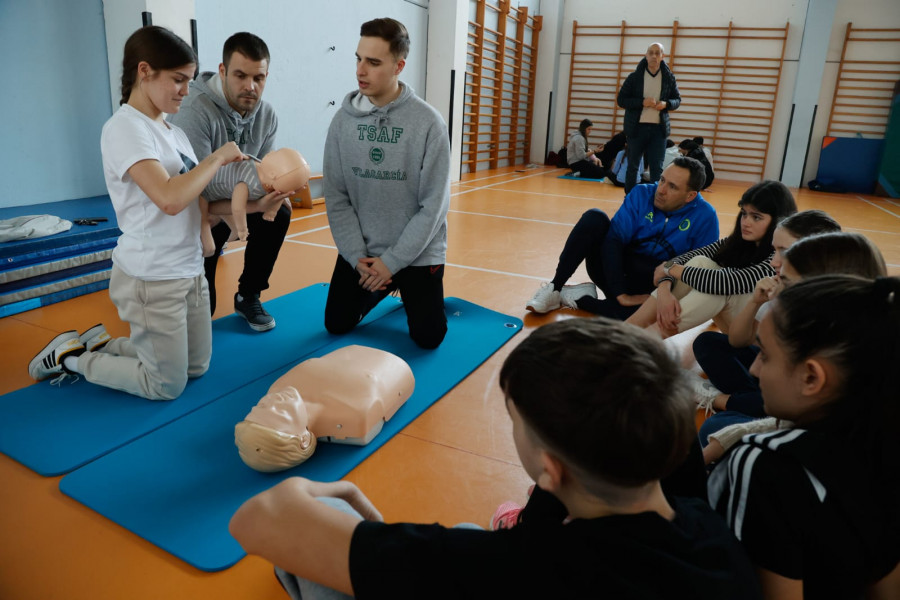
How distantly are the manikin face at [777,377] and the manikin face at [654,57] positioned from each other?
21.0 ft

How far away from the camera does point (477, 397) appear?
230cm

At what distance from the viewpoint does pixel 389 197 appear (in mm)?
2646

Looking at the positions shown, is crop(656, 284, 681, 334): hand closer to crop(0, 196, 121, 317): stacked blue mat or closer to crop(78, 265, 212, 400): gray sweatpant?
crop(78, 265, 212, 400): gray sweatpant

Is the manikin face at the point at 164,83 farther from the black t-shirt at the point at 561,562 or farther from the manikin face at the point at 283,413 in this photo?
the black t-shirt at the point at 561,562

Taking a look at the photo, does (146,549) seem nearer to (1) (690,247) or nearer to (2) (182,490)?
(2) (182,490)

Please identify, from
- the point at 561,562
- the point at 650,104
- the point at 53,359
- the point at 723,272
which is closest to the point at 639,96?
the point at 650,104

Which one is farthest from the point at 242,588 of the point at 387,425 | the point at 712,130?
the point at 712,130

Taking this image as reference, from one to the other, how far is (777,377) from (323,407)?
4.23 feet

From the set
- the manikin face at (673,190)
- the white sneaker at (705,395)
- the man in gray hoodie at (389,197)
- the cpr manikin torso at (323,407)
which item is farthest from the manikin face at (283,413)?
the manikin face at (673,190)

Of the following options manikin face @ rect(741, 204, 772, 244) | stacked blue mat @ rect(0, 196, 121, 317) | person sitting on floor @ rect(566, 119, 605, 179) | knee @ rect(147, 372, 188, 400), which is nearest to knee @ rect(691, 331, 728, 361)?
manikin face @ rect(741, 204, 772, 244)

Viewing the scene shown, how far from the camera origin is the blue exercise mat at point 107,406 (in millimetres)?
1793

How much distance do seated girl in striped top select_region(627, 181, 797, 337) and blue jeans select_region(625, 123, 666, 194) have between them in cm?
426

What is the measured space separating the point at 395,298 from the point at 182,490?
189cm

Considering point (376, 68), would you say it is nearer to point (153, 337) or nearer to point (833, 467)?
point (153, 337)
